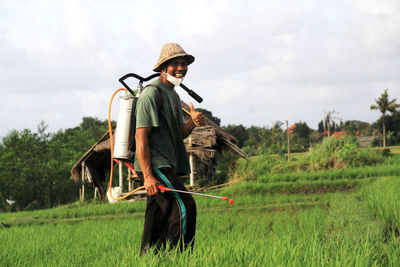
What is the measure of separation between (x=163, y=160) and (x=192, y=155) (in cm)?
1187

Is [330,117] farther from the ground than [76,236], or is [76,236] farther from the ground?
[330,117]

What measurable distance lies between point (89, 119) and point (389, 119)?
121 ft

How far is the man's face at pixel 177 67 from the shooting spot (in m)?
3.02

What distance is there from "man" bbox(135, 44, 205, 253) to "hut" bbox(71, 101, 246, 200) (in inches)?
398

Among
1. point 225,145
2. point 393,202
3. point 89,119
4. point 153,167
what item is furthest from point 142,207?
point 89,119

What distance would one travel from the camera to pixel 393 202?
505 centimetres

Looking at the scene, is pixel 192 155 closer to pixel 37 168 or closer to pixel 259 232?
pixel 259 232

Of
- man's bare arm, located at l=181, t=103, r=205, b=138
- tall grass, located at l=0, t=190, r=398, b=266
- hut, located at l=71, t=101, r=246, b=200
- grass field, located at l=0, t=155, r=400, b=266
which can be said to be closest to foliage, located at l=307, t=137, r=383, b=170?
grass field, located at l=0, t=155, r=400, b=266

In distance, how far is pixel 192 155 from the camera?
48.3ft

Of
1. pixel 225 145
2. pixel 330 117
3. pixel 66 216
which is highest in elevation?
pixel 330 117

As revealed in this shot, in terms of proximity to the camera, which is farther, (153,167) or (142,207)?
(142,207)

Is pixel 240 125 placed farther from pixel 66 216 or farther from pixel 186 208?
pixel 186 208

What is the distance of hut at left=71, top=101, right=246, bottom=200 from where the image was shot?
567 inches

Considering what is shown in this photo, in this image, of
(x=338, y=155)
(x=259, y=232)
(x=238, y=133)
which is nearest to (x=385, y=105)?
(x=238, y=133)
